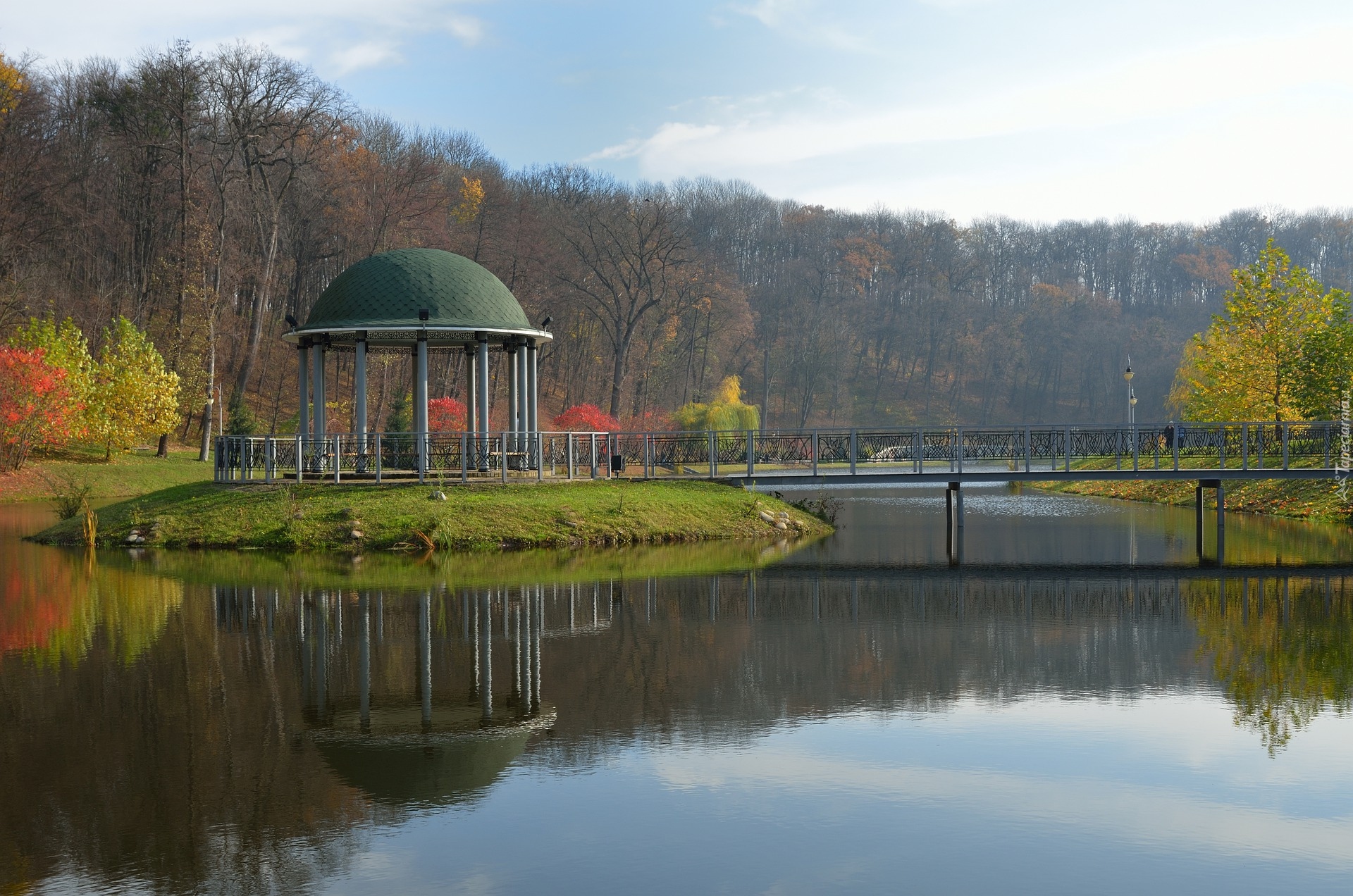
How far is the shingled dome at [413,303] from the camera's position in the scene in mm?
26625

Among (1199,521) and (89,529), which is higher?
(89,529)

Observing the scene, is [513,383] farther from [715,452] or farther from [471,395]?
[715,452]

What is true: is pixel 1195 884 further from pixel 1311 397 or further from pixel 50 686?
pixel 1311 397

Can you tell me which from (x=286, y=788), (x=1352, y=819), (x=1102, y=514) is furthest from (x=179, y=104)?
(x=1352, y=819)

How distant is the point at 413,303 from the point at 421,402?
2334 millimetres

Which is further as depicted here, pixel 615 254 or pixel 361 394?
pixel 615 254

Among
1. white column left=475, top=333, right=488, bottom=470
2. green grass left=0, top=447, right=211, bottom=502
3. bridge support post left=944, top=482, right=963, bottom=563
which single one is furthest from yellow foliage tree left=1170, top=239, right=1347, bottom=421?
green grass left=0, top=447, right=211, bottom=502

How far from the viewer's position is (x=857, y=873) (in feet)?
22.8

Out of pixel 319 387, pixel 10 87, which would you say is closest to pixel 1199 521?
pixel 319 387

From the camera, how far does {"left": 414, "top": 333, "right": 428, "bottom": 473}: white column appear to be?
1041 inches

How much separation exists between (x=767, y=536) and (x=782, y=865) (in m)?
20.6

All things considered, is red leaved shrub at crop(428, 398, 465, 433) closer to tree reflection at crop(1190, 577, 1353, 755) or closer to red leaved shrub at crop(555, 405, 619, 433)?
red leaved shrub at crop(555, 405, 619, 433)

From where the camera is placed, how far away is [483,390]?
27656 millimetres

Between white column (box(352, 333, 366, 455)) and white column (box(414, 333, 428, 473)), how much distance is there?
1166mm
